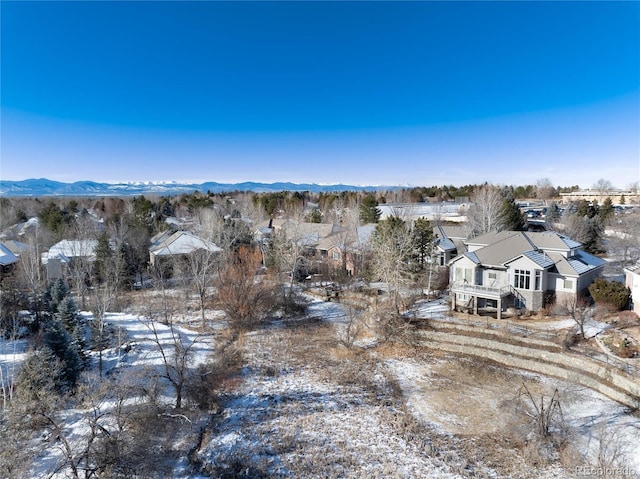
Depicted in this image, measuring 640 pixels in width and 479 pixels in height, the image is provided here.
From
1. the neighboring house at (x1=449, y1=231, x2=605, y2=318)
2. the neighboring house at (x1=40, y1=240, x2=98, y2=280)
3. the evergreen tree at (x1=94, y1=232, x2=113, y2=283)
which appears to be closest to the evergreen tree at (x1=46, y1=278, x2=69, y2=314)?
the neighboring house at (x1=40, y1=240, x2=98, y2=280)

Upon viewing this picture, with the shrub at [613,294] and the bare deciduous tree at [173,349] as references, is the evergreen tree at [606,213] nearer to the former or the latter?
the shrub at [613,294]

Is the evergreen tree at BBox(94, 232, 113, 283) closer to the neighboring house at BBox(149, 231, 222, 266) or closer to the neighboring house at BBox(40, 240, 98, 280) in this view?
the neighboring house at BBox(40, 240, 98, 280)

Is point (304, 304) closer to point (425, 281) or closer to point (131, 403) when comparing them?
point (425, 281)

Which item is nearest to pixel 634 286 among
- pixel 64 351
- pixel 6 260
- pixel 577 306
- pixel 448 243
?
pixel 577 306

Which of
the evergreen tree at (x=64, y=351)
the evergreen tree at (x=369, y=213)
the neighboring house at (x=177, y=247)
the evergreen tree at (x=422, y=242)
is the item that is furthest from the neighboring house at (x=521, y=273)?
the evergreen tree at (x=369, y=213)

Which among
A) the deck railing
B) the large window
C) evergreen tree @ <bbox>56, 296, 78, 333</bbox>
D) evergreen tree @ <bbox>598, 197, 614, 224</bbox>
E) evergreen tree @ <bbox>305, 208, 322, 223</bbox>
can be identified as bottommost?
evergreen tree @ <bbox>56, 296, 78, 333</bbox>

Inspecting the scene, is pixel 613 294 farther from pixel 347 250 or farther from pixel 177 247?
pixel 177 247

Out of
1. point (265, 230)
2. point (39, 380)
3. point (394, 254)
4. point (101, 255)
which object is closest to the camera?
point (39, 380)
